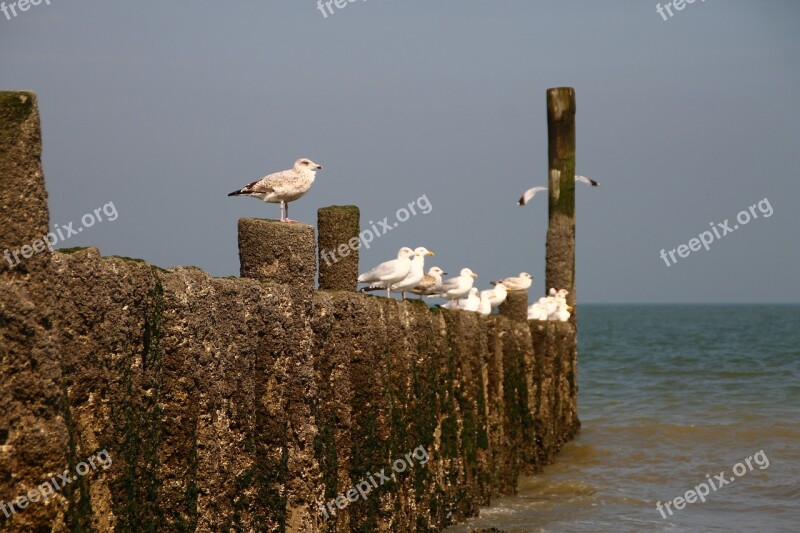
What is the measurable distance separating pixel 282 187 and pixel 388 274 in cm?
325

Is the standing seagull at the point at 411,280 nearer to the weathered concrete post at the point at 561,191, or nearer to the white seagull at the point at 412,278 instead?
the white seagull at the point at 412,278

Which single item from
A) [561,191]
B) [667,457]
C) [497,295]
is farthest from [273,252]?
[561,191]

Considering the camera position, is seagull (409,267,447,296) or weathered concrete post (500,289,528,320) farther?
weathered concrete post (500,289,528,320)

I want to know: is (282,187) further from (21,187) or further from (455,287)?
(455,287)

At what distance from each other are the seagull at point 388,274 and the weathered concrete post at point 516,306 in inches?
176

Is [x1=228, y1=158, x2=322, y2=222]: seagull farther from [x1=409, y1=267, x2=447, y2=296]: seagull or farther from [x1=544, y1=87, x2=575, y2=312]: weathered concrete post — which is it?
[x1=544, y1=87, x2=575, y2=312]: weathered concrete post

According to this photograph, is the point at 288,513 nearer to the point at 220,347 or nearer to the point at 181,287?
the point at 220,347

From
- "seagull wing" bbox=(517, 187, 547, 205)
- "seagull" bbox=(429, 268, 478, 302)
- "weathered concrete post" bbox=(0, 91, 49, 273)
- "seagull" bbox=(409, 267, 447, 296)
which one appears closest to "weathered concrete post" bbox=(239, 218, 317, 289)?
"weathered concrete post" bbox=(0, 91, 49, 273)

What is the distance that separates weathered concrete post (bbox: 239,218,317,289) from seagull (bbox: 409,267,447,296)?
22.9 feet

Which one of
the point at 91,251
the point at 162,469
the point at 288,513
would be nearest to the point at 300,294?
the point at 288,513

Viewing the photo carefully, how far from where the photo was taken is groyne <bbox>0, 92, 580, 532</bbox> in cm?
429

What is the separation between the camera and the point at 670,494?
1479 cm

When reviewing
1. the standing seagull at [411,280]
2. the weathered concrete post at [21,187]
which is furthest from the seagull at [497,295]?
the weathered concrete post at [21,187]

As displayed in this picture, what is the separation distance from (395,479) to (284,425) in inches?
103
